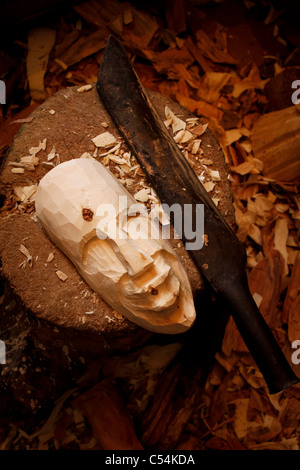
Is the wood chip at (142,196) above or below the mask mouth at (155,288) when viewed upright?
above

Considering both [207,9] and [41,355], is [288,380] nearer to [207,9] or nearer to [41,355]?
[41,355]

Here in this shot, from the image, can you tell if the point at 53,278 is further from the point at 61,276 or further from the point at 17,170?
the point at 17,170

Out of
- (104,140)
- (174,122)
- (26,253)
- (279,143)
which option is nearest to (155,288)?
(26,253)

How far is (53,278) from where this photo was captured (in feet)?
5.16

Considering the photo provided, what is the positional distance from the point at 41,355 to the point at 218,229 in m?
1.02

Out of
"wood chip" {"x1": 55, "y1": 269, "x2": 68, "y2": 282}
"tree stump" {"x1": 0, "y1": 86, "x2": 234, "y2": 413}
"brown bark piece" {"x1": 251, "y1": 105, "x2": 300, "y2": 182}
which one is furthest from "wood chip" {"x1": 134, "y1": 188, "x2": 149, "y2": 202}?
"brown bark piece" {"x1": 251, "y1": 105, "x2": 300, "y2": 182}

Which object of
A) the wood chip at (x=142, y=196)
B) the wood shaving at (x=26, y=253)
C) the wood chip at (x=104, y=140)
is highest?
the wood chip at (x=104, y=140)

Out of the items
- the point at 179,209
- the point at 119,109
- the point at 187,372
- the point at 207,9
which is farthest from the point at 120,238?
the point at 207,9

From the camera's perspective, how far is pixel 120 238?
1.40m

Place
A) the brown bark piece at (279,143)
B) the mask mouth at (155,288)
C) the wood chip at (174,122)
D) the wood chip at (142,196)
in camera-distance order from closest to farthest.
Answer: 1. the mask mouth at (155,288)
2. the wood chip at (142,196)
3. the wood chip at (174,122)
4. the brown bark piece at (279,143)

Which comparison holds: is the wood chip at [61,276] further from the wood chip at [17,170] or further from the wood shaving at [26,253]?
the wood chip at [17,170]

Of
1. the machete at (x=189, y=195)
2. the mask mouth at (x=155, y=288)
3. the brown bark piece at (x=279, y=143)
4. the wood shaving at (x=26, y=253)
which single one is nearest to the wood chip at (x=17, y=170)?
the wood shaving at (x=26, y=253)

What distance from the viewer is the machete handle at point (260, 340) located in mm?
1496

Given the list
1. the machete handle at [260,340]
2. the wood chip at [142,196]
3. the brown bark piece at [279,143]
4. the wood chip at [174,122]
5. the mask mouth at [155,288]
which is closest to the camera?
the mask mouth at [155,288]
